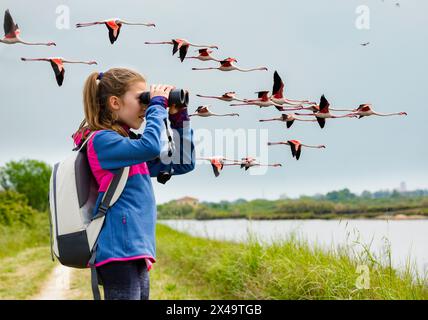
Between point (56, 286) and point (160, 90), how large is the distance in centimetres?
685

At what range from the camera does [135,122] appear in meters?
2.65

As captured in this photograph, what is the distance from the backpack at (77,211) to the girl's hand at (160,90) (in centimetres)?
33

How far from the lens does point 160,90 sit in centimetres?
247

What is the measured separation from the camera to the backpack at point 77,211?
8.02ft

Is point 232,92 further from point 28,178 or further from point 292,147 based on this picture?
point 28,178

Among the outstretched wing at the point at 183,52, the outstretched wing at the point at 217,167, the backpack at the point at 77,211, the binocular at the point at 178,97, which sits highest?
the outstretched wing at the point at 183,52

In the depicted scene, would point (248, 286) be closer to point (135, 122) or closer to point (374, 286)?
point (374, 286)

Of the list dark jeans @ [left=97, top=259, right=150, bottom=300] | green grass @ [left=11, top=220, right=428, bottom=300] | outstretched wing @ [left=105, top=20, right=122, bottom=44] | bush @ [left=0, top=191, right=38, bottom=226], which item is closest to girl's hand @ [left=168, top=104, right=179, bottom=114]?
outstretched wing @ [left=105, top=20, right=122, bottom=44]

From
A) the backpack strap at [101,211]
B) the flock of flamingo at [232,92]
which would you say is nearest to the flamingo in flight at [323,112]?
the flock of flamingo at [232,92]

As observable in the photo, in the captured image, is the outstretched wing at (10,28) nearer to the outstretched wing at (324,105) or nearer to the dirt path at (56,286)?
the outstretched wing at (324,105)

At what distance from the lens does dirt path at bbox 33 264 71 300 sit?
7.78m

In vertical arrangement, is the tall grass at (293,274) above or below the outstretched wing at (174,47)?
below

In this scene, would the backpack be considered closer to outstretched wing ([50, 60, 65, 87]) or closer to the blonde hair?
the blonde hair
